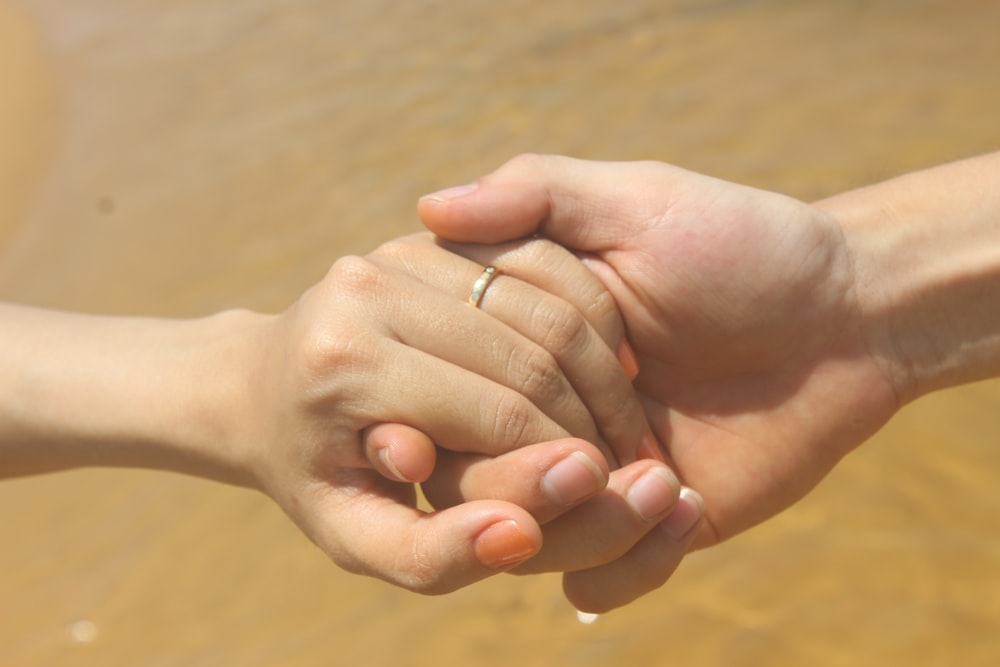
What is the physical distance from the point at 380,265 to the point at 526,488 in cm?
54

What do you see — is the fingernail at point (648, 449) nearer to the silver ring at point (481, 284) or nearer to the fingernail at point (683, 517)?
the fingernail at point (683, 517)

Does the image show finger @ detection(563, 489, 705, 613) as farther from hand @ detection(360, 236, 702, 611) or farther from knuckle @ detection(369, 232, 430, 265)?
knuckle @ detection(369, 232, 430, 265)

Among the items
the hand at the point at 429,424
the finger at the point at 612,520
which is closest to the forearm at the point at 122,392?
the hand at the point at 429,424

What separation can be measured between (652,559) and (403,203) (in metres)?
2.18

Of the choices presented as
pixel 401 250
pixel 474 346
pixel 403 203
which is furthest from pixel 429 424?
pixel 403 203

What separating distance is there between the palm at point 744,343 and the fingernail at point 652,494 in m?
0.36

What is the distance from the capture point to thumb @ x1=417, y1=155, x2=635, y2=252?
2004 mm

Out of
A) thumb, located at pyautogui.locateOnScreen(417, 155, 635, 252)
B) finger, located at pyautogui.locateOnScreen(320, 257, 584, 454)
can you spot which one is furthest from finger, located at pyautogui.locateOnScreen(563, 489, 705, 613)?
thumb, located at pyautogui.locateOnScreen(417, 155, 635, 252)

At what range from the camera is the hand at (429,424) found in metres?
1.68

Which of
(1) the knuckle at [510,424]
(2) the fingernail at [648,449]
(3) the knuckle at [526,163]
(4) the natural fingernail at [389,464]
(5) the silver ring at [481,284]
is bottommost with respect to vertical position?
(2) the fingernail at [648,449]

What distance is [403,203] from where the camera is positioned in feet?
12.4

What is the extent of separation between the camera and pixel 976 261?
213cm

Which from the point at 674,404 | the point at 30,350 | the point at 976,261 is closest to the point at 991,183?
the point at 976,261

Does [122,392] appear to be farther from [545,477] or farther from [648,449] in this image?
[648,449]
